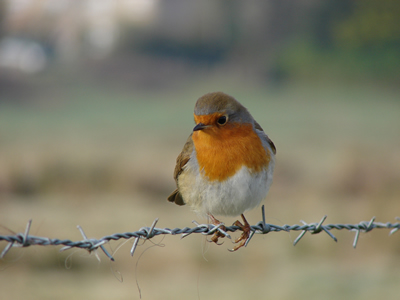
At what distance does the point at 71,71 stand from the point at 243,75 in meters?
4.18

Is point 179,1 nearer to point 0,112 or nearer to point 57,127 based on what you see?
point 57,127

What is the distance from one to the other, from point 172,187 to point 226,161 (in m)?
6.80

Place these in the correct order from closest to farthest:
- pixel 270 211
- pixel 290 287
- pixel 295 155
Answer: pixel 290 287, pixel 270 211, pixel 295 155

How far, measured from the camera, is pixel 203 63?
10172 millimetres

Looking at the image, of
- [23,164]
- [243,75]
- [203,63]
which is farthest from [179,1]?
[23,164]

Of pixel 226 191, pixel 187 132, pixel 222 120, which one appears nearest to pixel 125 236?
pixel 226 191

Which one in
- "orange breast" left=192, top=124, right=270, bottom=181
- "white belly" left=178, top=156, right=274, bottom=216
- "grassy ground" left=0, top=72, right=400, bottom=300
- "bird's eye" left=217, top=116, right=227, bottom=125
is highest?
"bird's eye" left=217, top=116, right=227, bottom=125

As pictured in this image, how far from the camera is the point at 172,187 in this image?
897cm

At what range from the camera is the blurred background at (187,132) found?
22.8 ft

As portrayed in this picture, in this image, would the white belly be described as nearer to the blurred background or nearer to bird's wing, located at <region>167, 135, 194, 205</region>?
bird's wing, located at <region>167, 135, 194, 205</region>

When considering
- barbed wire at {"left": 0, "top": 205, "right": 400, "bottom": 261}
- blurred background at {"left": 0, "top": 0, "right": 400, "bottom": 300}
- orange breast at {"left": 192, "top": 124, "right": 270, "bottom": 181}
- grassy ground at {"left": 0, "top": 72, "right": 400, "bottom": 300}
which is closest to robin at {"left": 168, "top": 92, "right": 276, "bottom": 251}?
orange breast at {"left": 192, "top": 124, "right": 270, "bottom": 181}

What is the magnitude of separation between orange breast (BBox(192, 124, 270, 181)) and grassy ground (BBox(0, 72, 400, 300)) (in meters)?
3.70

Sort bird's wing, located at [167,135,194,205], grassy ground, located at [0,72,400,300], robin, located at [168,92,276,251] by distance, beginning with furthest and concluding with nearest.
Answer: grassy ground, located at [0,72,400,300] < bird's wing, located at [167,135,194,205] < robin, located at [168,92,276,251]

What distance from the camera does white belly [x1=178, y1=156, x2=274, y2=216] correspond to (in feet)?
7.29
